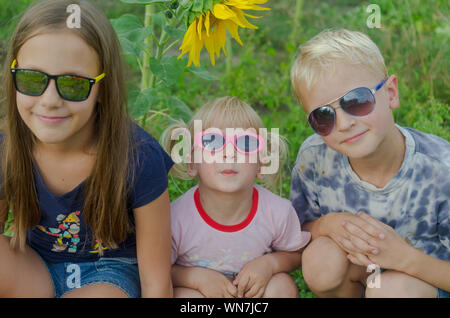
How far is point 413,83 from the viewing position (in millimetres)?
3217

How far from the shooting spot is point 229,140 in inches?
71.8

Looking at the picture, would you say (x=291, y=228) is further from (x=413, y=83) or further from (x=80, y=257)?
(x=413, y=83)

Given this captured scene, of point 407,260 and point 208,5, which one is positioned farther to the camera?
point 407,260

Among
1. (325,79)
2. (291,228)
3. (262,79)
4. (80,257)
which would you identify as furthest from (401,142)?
(262,79)

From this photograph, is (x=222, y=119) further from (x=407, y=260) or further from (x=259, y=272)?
(x=407, y=260)

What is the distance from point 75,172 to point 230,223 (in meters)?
0.52

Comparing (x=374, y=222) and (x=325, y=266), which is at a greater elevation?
(x=374, y=222)

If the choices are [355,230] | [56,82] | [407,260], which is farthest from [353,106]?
[56,82]

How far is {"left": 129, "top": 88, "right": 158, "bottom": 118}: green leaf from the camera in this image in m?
1.98

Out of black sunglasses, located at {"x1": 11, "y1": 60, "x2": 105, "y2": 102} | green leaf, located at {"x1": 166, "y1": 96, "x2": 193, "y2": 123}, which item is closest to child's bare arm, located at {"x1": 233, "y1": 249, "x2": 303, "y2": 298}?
green leaf, located at {"x1": 166, "y1": 96, "x2": 193, "y2": 123}

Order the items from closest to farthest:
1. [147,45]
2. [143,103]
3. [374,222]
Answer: [374,222] → [143,103] → [147,45]

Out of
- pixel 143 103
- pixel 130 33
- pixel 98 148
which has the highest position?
pixel 130 33

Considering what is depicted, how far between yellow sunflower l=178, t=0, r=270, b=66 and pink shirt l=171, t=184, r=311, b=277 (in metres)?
0.52
